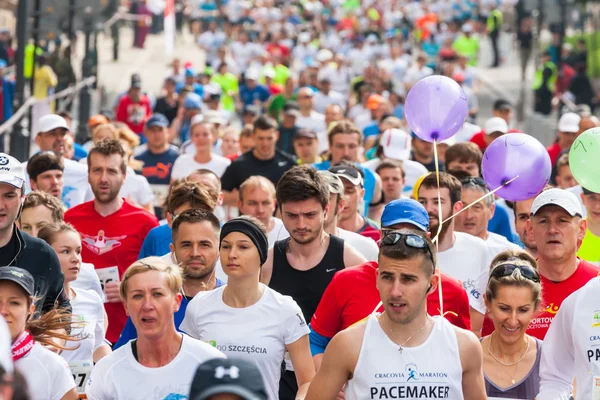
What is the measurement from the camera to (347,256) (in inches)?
290

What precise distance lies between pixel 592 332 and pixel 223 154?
9332 mm

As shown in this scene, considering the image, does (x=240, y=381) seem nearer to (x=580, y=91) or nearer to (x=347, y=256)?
(x=347, y=256)

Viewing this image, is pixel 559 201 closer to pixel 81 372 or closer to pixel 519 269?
pixel 519 269

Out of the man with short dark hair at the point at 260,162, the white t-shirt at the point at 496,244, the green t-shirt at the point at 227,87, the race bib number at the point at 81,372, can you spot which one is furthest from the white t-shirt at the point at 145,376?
the green t-shirt at the point at 227,87

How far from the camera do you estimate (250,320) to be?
632 centimetres

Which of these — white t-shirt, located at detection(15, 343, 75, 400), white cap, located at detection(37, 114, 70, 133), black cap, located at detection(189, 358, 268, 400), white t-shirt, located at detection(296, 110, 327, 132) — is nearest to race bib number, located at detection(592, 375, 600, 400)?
black cap, located at detection(189, 358, 268, 400)

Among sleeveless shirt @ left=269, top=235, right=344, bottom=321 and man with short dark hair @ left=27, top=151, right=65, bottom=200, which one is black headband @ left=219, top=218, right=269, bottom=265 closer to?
sleeveless shirt @ left=269, top=235, right=344, bottom=321

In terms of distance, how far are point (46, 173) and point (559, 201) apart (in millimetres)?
4393

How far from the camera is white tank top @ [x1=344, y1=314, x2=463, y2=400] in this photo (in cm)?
531

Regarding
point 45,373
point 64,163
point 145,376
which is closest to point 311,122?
point 64,163

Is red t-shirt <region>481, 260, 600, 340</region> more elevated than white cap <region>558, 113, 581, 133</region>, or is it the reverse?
white cap <region>558, 113, 581, 133</region>

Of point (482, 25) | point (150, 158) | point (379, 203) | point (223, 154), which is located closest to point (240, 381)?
point (379, 203)

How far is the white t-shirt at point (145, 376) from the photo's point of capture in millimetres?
5406

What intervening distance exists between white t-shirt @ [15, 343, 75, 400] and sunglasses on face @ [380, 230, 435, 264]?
153 centimetres
